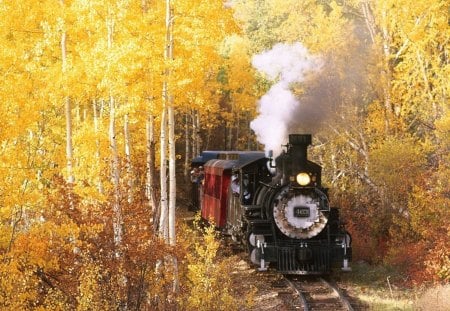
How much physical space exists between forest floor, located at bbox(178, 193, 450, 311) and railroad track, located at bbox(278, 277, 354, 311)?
25 cm

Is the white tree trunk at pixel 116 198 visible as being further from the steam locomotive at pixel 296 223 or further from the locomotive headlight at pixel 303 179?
the locomotive headlight at pixel 303 179

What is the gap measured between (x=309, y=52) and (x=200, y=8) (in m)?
12.8

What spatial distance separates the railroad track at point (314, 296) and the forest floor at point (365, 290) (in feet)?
0.83

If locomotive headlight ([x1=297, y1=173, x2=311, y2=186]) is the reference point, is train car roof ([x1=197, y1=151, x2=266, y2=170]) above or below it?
above

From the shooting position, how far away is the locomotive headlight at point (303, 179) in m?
15.3

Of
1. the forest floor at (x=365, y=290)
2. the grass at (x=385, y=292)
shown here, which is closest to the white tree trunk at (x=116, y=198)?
the forest floor at (x=365, y=290)

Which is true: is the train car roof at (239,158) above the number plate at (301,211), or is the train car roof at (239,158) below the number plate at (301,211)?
above

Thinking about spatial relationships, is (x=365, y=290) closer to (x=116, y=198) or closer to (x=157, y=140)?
(x=116, y=198)

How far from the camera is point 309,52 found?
2675cm

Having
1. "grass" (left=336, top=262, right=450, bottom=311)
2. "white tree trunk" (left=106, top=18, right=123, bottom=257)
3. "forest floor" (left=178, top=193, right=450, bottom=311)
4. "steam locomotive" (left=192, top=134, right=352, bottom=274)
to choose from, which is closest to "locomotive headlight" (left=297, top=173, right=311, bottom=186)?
"steam locomotive" (left=192, top=134, right=352, bottom=274)

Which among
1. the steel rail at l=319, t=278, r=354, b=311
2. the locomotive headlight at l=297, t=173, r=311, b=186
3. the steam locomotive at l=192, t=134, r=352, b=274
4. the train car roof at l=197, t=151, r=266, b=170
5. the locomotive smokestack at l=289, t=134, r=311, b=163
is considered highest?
the locomotive smokestack at l=289, t=134, r=311, b=163

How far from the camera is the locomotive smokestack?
49.6ft

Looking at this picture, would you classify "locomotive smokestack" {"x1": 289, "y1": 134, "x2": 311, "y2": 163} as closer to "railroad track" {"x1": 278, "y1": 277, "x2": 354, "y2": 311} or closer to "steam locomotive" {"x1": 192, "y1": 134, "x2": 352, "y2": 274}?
"steam locomotive" {"x1": 192, "y1": 134, "x2": 352, "y2": 274}

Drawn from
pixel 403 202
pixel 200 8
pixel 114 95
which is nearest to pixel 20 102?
pixel 114 95
